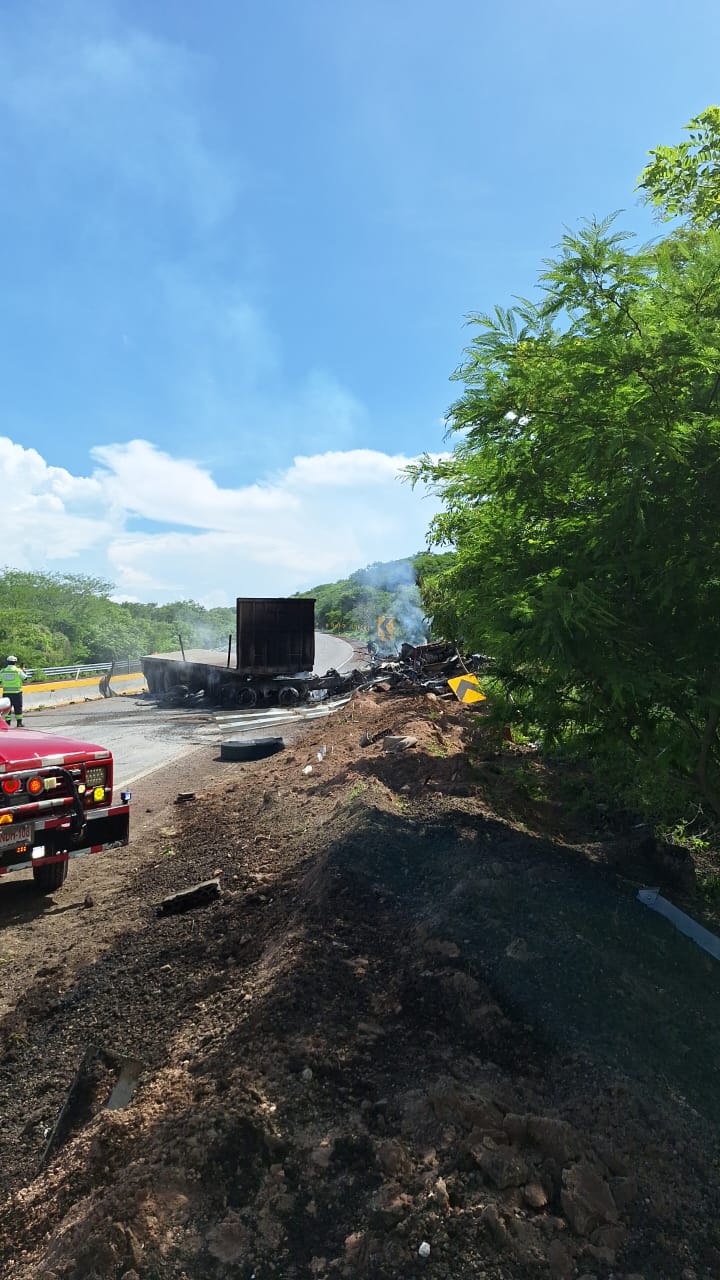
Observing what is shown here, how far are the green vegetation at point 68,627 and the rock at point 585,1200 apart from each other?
3587cm

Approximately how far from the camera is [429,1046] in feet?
10.8

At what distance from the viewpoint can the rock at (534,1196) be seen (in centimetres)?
246

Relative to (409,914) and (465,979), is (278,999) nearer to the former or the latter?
(465,979)

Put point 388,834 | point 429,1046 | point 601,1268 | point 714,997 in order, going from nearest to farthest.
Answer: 1. point 601,1268
2. point 429,1046
3. point 714,997
4. point 388,834

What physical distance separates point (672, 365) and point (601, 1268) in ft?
13.8

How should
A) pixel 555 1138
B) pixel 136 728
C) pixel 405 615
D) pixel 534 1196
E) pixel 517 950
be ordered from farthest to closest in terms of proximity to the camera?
pixel 405 615 → pixel 136 728 → pixel 517 950 → pixel 555 1138 → pixel 534 1196

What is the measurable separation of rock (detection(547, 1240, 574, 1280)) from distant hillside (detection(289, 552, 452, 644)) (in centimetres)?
710

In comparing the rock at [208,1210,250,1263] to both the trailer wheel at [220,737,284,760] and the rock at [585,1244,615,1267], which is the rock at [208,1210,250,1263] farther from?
the trailer wheel at [220,737,284,760]

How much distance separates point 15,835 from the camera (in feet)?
18.0

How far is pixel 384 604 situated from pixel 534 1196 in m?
61.1

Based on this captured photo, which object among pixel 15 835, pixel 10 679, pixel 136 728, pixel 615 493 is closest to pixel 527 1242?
pixel 615 493

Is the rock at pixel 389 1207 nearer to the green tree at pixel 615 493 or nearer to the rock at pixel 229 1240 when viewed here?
the rock at pixel 229 1240

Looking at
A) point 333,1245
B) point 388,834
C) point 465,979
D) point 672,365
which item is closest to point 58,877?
point 388,834

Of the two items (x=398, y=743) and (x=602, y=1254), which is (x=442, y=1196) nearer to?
(x=602, y=1254)
